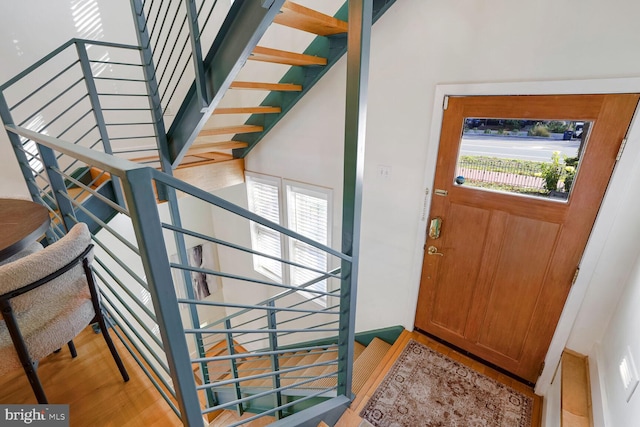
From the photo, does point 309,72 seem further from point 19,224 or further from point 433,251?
point 19,224

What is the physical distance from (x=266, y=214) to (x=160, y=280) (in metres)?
2.93

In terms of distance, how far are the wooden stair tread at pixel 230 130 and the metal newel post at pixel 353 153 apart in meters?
1.48

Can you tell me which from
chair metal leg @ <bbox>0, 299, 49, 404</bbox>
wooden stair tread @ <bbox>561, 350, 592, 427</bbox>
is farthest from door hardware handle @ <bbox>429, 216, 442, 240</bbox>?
chair metal leg @ <bbox>0, 299, 49, 404</bbox>

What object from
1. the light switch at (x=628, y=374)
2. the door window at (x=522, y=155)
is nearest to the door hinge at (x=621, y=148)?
the door window at (x=522, y=155)

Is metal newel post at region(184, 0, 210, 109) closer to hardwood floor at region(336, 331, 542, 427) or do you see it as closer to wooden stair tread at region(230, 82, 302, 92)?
wooden stair tread at region(230, 82, 302, 92)

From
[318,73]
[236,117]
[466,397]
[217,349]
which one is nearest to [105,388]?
[466,397]

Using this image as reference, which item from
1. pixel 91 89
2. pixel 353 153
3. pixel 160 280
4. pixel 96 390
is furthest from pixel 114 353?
pixel 91 89

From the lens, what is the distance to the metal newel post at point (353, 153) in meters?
1.19

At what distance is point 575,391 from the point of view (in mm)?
1525

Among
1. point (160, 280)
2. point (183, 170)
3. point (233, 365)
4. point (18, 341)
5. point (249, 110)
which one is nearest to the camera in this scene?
point (160, 280)

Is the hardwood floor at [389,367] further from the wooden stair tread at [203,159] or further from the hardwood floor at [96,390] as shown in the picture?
the wooden stair tread at [203,159]

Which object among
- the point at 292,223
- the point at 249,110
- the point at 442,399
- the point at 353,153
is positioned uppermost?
the point at 249,110

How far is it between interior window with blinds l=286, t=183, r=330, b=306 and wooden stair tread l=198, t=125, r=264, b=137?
693 mm

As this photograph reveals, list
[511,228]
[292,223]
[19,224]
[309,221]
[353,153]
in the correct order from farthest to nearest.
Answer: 1. [292,223]
2. [309,221]
3. [511,228]
4. [353,153]
5. [19,224]
